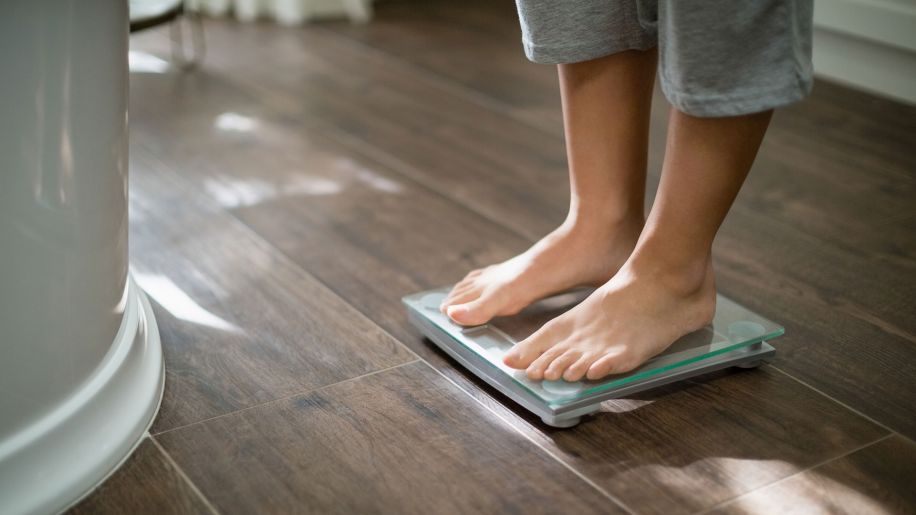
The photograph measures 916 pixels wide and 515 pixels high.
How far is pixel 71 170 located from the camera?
0.81 metres

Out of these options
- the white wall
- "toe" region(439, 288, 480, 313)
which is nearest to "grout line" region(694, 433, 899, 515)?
"toe" region(439, 288, 480, 313)

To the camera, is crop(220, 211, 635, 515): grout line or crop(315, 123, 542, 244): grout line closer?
crop(220, 211, 635, 515): grout line

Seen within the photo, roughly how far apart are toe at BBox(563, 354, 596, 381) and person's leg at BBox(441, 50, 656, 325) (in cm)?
14

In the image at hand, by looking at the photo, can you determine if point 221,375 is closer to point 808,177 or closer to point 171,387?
point 171,387

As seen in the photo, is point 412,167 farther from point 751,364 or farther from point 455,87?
point 751,364

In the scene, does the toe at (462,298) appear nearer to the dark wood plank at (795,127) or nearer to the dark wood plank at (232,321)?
the dark wood plank at (232,321)

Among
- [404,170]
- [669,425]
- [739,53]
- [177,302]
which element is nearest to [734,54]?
[739,53]

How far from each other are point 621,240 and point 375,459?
37cm

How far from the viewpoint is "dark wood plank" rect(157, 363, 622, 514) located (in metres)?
0.84

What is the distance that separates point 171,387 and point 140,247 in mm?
384

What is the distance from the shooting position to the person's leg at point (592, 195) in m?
1.03

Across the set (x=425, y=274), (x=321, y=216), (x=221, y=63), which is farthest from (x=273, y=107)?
(x=425, y=274)

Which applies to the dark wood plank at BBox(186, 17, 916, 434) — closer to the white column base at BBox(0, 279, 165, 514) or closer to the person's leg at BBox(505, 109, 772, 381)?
the person's leg at BBox(505, 109, 772, 381)

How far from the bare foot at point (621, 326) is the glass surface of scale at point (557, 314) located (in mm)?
12
